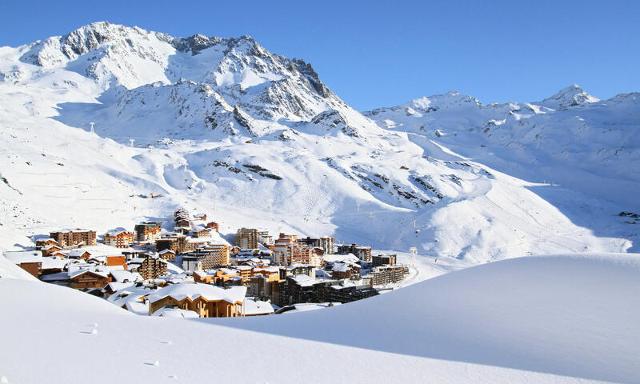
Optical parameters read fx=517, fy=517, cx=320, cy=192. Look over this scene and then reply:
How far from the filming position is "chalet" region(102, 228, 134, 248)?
210 ft

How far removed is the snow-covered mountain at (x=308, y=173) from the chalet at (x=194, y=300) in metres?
34.2

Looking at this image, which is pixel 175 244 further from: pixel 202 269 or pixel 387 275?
pixel 387 275

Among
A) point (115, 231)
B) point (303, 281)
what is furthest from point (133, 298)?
point (115, 231)

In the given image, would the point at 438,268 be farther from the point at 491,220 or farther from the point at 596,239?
the point at 596,239

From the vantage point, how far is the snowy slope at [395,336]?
810cm

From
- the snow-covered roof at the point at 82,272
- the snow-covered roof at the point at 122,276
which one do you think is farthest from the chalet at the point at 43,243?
the snow-covered roof at the point at 122,276

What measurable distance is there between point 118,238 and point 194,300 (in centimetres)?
4220

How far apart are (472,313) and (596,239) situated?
85.5m

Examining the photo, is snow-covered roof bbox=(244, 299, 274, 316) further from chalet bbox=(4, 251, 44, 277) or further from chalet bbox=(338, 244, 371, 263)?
chalet bbox=(338, 244, 371, 263)

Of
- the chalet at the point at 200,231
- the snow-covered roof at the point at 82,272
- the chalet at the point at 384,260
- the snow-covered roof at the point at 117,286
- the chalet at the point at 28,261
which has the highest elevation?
the chalet at the point at 200,231

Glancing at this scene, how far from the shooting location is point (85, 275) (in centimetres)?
4131

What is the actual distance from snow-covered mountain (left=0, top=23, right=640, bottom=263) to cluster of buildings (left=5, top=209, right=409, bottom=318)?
6070 mm

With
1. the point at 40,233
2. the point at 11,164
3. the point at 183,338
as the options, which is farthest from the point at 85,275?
the point at 11,164

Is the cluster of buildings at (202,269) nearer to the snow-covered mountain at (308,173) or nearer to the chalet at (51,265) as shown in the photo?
the chalet at (51,265)
